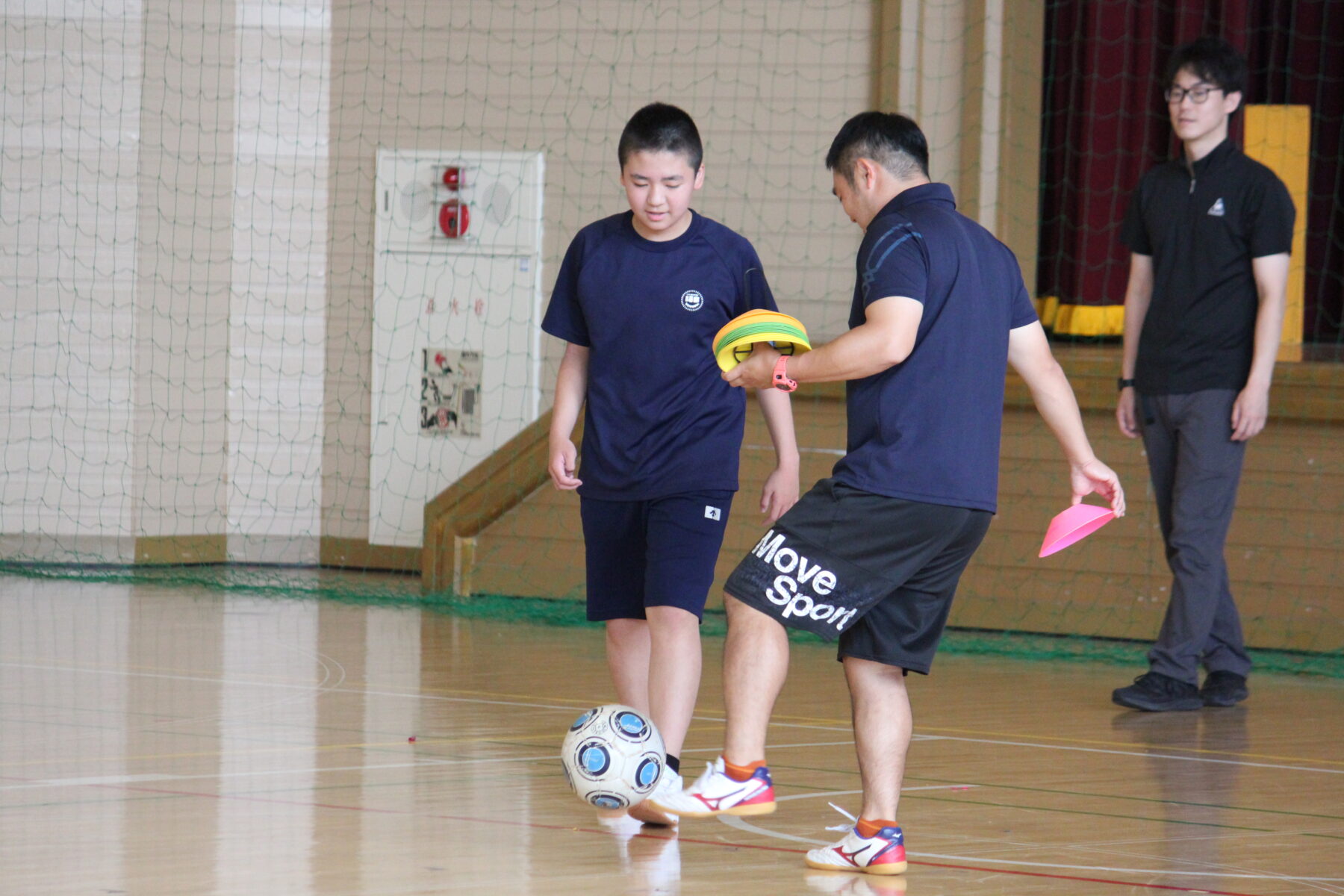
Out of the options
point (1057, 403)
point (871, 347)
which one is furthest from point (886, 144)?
point (1057, 403)

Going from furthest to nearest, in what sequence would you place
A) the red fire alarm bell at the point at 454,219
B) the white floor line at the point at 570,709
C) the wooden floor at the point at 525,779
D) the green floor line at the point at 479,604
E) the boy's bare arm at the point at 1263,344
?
the red fire alarm bell at the point at 454,219 < the green floor line at the point at 479,604 < the boy's bare arm at the point at 1263,344 < the white floor line at the point at 570,709 < the wooden floor at the point at 525,779

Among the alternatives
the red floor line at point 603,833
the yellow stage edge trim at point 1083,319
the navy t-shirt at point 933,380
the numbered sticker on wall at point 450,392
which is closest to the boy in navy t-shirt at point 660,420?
the red floor line at point 603,833

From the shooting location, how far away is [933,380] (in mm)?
2812

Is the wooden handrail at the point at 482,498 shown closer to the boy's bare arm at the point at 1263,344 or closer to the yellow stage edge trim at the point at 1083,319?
the yellow stage edge trim at the point at 1083,319

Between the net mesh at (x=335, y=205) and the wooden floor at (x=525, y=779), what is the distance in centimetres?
234

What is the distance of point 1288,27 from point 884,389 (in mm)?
6753

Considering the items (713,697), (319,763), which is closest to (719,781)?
(319,763)

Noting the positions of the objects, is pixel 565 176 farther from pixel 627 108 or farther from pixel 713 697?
pixel 713 697

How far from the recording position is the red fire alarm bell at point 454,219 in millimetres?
8094

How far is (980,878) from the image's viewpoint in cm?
283

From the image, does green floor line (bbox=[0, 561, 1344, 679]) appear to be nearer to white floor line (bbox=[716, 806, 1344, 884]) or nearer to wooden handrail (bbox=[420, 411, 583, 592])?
wooden handrail (bbox=[420, 411, 583, 592])

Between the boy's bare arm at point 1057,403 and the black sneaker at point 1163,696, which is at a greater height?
the boy's bare arm at point 1057,403

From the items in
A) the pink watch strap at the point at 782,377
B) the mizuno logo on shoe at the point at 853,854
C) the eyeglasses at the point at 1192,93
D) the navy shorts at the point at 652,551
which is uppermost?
the eyeglasses at the point at 1192,93

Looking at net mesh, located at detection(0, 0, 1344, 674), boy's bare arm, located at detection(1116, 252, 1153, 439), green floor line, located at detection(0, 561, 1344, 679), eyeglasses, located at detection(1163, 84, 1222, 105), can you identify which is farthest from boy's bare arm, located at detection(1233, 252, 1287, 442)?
net mesh, located at detection(0, 0, 1344, 674)
